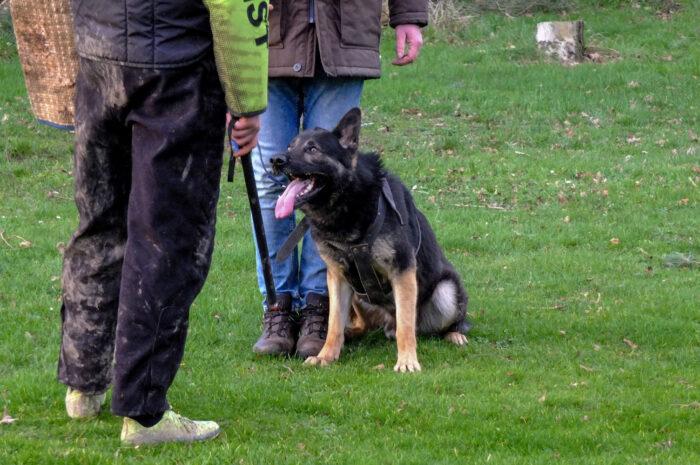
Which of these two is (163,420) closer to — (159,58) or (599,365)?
(159,58)

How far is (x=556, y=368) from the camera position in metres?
5.26

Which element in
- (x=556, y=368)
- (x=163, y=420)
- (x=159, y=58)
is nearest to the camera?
(x=159, y=58)

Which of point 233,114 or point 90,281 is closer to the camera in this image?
point 233,114

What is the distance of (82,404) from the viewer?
427cm

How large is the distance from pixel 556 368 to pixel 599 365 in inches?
9.1

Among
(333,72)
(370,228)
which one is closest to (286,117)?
(333,72)

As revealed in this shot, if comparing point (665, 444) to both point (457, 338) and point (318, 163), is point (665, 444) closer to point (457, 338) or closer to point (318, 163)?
point (457, 338)

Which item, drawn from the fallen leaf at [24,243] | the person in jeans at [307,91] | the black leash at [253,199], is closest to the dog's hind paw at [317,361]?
the person in jeans at [307,91]

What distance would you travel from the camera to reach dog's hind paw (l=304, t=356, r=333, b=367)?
5.36 m

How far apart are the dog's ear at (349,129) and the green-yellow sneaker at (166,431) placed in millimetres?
1763

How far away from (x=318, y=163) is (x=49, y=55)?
1.46 m

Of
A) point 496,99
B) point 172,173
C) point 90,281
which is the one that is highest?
point 172,173

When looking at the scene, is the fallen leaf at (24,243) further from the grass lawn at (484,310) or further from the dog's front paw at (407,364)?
the dog's front paw at (407,364)

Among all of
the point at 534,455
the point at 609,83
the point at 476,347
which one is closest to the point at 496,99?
the point at 609,83
